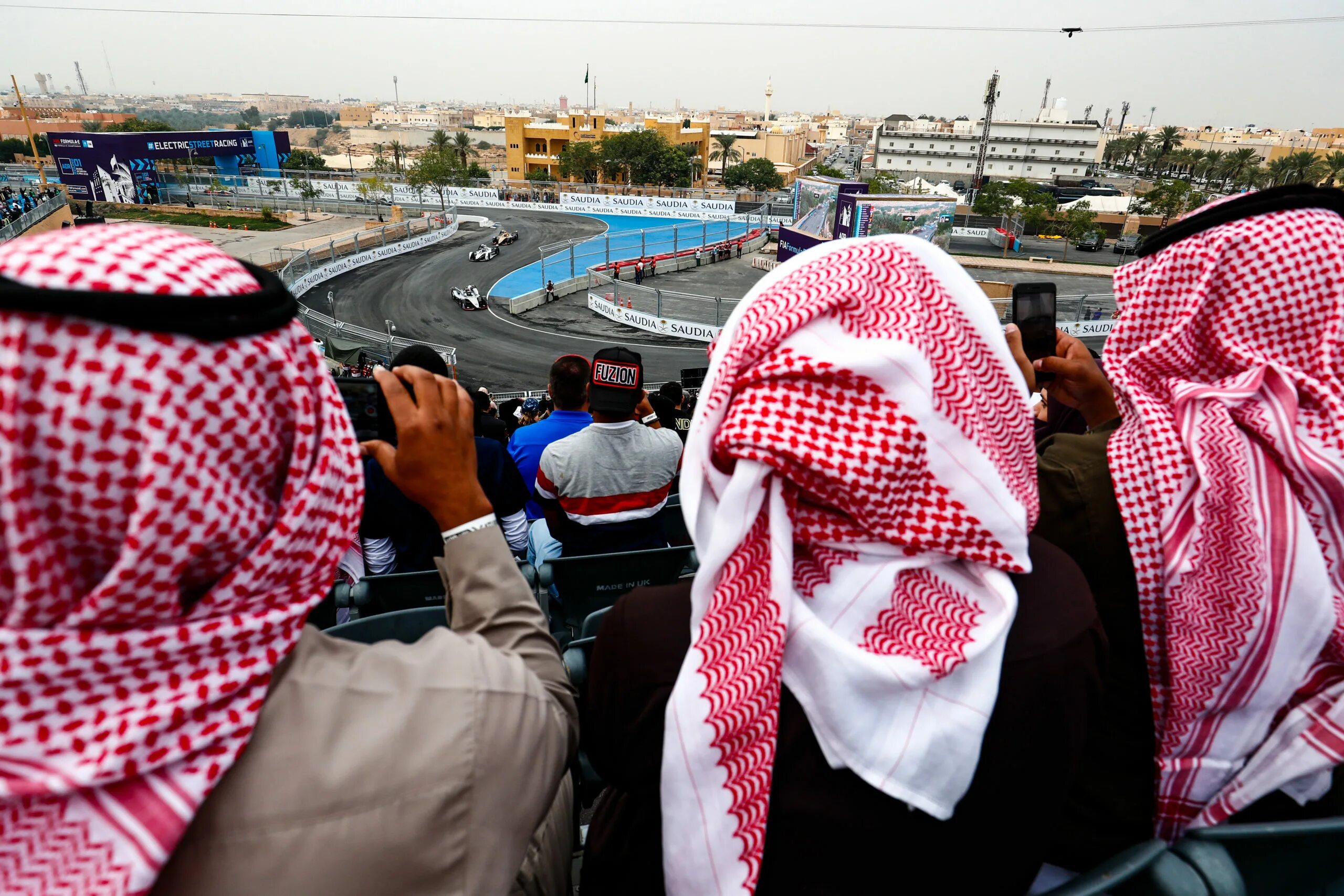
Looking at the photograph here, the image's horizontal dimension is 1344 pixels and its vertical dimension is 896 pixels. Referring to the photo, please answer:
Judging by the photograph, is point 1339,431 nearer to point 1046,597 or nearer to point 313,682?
point 1046,597

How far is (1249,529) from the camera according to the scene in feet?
3.84

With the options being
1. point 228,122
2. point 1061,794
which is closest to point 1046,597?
point 1061,794

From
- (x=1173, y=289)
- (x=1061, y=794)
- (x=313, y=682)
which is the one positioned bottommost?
(x=1061, y=794)

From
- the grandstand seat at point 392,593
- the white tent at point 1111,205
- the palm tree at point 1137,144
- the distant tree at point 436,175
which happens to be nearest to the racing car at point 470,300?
the distant tree at point 436,175

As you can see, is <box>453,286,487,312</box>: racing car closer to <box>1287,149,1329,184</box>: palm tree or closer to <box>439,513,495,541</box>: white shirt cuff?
<box>439,513,495,541</box>: white shirt cuff

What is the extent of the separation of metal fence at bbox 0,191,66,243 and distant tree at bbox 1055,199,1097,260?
4793cm

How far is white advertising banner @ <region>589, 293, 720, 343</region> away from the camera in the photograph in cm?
2289

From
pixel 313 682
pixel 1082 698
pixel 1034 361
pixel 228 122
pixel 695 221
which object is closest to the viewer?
pixel 313 682

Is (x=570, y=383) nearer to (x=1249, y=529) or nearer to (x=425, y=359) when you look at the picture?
(x=425, y=359)

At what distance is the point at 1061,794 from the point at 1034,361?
3.89ft

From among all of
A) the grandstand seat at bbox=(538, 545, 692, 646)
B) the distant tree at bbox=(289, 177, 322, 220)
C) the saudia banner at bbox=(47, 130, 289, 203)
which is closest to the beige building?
the distant tree at bbox=(289, 177, 322, 220)

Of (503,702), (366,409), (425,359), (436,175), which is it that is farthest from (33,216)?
(503,702)

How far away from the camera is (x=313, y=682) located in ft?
2.83

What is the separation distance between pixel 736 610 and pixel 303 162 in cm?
7022
